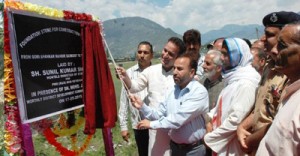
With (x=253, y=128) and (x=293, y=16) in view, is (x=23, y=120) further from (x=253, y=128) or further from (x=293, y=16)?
(x=293, y=16)

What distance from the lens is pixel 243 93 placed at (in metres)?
3.04

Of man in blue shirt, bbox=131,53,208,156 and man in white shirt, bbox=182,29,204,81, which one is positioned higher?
man in white shirt, bbox=182,29,204,81

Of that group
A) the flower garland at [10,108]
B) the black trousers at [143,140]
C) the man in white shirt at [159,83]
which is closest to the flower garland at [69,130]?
the flower garland at [10,108]

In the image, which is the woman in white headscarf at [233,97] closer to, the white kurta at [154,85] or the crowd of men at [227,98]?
the crowd of men at [227,98]

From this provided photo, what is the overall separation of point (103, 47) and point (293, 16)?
5.98ft

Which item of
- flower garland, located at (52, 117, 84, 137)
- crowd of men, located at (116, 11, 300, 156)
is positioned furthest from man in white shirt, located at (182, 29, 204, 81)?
flower garland, located at (52, 117, 84, 137)

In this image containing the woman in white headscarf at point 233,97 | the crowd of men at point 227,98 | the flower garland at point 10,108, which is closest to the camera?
the crowd of men at point 227,98

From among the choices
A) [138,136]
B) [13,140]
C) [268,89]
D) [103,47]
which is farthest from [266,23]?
[138,136]

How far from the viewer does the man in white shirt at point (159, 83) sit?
13.5 feet

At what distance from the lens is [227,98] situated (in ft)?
10.7

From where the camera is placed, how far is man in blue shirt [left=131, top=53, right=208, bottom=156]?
3.59 metres

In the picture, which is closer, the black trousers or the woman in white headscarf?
the woman in white headscarf

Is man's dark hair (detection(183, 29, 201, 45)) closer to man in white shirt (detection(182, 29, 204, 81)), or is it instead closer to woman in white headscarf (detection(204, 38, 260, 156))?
man in white shirt (detection(182, 29, 204, 81))

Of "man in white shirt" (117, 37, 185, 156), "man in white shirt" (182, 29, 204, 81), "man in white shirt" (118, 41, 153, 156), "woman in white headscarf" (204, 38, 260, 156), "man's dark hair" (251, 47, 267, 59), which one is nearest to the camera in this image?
"woman in white headscarf" (204, 38, 260, 156)
